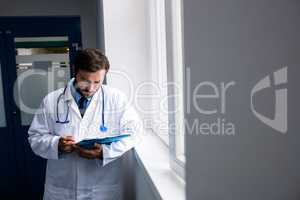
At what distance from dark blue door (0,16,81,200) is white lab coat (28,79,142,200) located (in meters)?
1.59

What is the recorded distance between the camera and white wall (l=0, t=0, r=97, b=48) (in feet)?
10.5

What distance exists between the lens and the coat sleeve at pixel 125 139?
167 centimetres

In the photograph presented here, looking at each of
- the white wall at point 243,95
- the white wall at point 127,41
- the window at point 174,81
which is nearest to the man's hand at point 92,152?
the window at point 174,81

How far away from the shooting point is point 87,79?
1.66m

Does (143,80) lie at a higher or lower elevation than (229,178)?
higher

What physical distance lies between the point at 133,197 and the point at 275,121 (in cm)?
155

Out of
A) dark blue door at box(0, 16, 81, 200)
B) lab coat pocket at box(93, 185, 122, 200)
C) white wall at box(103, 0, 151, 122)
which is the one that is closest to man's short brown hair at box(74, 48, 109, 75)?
white wall at box(103, 0, 151, 122)

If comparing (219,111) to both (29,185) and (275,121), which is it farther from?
(29,185)

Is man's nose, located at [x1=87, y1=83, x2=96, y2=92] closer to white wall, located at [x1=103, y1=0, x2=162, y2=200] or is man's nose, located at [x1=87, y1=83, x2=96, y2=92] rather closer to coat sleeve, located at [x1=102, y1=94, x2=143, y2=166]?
coat sleeve, located at [x1=102, y1=94, x2=143, y2=166]

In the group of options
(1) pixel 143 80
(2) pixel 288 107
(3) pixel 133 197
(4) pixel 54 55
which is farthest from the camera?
(4) pixel 54 55

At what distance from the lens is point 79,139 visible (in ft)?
5.65

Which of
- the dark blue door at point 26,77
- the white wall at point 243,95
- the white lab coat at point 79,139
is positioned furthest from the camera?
the dark blue door at point 26,77

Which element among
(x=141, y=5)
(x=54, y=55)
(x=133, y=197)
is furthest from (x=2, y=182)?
(x=141, y=5)

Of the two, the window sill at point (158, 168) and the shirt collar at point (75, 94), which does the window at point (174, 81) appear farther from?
the shirt collar at point (75, 94)
